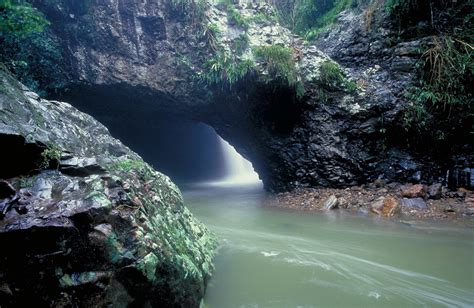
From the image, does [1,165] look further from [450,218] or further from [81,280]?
[450,218]

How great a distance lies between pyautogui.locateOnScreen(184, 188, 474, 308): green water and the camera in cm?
266

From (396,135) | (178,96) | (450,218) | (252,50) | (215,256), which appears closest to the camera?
(215,256)

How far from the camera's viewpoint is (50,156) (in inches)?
90.2

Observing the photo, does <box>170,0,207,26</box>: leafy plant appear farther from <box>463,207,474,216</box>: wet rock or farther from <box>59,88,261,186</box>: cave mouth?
<box>463,207,474,216</box>: wet rock

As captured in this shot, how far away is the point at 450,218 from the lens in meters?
5.46

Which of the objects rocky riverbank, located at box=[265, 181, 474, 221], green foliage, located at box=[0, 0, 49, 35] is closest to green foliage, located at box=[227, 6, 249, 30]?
rocky riverbank, located at box=[265, 181, 474, 221]

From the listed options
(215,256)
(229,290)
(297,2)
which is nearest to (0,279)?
(229,290)

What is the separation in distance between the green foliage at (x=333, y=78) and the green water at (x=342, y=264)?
3198 millimetres

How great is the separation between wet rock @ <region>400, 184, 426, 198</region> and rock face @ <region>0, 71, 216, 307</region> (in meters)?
5.14

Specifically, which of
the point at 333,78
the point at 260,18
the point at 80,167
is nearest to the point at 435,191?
the point at 333,78

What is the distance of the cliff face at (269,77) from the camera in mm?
7016

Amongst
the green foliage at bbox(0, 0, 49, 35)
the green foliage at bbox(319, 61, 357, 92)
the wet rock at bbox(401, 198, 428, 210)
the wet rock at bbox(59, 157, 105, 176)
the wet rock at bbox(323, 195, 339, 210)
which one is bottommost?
the wet rock at bbox(323, 195, 339, 210)

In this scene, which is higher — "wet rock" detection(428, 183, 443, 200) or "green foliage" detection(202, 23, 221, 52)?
"green foliage" detection(202, 23, 221, 52)

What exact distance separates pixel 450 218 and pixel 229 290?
4.74 metres
